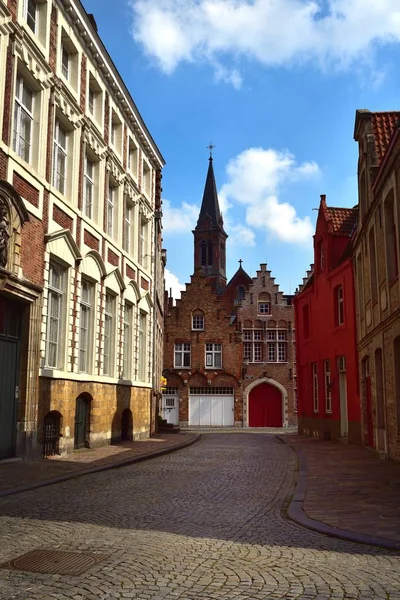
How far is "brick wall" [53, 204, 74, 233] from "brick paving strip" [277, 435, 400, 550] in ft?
25.8

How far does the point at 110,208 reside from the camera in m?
19.7

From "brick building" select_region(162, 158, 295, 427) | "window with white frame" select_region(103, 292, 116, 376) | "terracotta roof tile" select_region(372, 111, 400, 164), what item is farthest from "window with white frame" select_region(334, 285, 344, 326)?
"brick building" select_region(162, 158, 295, 427)

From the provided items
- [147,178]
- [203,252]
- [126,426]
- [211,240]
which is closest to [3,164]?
[126,426]

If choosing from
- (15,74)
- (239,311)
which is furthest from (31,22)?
(239,311)

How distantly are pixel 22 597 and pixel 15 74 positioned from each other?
11.2 m

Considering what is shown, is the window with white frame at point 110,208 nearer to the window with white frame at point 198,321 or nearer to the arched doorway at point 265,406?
the window with white frame at point 198,321

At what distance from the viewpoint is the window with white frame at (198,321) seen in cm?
4431

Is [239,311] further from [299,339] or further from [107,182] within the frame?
[107,182]

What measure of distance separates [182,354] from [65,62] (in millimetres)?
29246

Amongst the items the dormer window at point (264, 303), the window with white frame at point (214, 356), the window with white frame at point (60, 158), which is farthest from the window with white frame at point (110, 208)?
the dormer window at point (264, 303)

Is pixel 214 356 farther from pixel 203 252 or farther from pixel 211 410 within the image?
pixel 203 252

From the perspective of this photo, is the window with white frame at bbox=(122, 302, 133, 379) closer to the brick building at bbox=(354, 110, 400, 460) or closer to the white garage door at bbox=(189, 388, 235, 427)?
the brick building at bbox=(354, 110, 400, 460)

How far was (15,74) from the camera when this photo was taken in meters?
12.9

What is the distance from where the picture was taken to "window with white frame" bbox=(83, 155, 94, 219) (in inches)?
688
